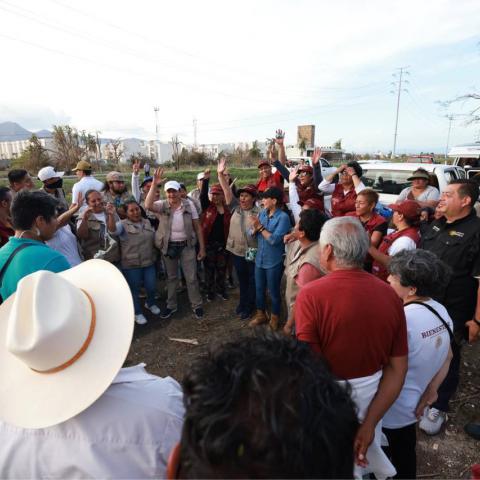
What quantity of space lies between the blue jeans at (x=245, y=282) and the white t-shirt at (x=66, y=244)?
6.79 feet

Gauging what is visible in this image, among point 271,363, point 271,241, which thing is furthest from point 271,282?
point 271,363

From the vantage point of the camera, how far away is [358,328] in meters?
1.49

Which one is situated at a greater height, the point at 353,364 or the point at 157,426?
the point at 157,426

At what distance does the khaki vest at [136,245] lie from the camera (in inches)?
173

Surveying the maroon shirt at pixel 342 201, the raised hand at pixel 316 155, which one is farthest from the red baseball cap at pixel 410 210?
the raised hand at pixel 316 155

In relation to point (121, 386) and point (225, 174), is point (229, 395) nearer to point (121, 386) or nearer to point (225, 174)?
point (121, 386)

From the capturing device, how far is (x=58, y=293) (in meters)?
1.11

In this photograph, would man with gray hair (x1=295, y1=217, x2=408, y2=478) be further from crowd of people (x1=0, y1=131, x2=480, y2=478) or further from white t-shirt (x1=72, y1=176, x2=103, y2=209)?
white t-shirt (x1=72, y1=176, x2=103, y2=209)

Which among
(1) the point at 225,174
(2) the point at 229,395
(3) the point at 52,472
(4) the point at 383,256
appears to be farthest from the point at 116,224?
(2) the point at 229,395

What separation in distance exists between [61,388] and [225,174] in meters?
3.95

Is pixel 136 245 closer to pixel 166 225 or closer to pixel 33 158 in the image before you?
pixel 166 225

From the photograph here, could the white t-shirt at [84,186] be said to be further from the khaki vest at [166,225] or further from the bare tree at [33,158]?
the bare tree at [33,158]

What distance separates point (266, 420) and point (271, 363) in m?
0.11

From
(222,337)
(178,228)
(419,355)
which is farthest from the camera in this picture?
(178,228)
